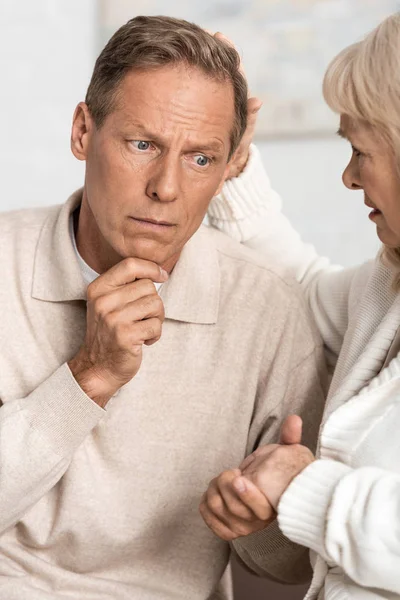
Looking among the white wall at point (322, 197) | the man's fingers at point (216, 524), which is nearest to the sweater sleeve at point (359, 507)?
the man's fingers at point (216, 524)

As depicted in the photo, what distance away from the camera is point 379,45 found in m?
1.48


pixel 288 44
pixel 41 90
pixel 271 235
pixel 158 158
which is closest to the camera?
pixel 158 158

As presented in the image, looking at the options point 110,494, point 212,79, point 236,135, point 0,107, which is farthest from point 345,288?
point 0,107

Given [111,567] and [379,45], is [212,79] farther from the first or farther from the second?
[111,567]

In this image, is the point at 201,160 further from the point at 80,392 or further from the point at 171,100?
the point at 80,392

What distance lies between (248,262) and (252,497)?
0.64 metres

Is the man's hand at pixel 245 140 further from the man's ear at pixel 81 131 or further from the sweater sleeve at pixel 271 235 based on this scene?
the man's ear at pixel 81 131

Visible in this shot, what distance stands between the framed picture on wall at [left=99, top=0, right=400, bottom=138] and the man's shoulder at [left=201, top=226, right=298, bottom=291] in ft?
4.61

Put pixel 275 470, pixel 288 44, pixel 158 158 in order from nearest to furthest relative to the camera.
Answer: pixel 275 470
pixel 158 158
pixel 288 44

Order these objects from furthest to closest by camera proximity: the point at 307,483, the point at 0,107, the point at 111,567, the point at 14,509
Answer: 1. the point at 0,107
2. the point at 111,567
3. the point at 14,509
4. the point at 307,483

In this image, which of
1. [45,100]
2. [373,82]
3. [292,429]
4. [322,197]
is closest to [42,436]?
[292,429]

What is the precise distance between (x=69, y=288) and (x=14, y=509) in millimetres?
426

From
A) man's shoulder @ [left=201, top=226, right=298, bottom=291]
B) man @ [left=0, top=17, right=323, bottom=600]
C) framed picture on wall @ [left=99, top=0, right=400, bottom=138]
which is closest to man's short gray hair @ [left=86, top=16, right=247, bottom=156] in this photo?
man @ [left=0, top=17, right=323, bottom=600]

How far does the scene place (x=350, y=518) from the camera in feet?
4.38
